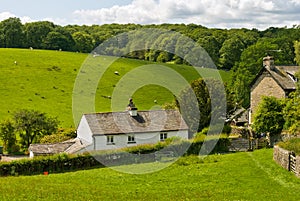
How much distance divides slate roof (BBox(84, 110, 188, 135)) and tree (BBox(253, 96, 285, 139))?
334 inches

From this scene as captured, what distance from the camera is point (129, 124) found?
51.5m

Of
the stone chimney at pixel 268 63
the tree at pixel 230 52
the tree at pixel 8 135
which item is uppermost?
the tree at pixel 230 52

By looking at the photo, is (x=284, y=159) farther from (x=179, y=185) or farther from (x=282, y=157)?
(x=179, y=185)

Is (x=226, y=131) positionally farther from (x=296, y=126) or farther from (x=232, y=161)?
(x=232, y=161)

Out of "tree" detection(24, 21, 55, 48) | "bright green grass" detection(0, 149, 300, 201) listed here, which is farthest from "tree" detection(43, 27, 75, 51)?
"bright green grass" detection(0, 149, 300, 201)

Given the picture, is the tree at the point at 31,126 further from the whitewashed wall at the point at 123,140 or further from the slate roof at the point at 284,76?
the slate roof at the point at 284,76

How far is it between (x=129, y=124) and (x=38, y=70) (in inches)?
2268

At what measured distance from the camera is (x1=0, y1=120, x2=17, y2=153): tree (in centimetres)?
6038

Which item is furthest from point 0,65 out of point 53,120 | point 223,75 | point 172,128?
point 172,128

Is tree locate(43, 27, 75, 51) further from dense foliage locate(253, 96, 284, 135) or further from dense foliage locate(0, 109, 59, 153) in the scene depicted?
dense foliage locate(253, 96, 284, 135)

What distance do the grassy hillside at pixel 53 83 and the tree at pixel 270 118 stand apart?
3382 centimetres

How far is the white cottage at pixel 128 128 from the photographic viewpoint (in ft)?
Answer: 162

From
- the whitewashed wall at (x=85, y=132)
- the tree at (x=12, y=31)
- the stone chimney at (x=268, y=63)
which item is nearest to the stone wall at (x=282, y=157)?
the whitewashed wall at (x=85, y=132)

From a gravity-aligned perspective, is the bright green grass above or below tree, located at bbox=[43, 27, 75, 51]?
below
